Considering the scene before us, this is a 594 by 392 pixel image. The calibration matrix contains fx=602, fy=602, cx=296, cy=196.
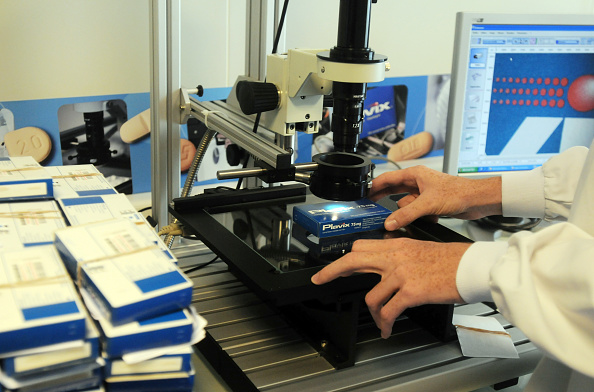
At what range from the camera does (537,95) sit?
5.28ft

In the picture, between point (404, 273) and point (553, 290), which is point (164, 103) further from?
point (553, 290)

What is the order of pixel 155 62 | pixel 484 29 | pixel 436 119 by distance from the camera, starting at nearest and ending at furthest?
1. pixel 155 62
2. pixel 484 29
3. pixel 436 119

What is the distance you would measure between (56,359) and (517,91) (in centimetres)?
136

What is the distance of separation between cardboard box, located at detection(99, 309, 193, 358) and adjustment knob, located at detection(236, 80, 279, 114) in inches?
20.1

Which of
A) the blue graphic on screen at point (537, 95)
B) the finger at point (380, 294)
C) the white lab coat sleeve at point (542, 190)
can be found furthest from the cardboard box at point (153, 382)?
the blue graphic on screen at point (537, 95)

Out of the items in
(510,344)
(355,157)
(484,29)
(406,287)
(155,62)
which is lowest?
(510,344)

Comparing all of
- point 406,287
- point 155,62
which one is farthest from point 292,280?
point 155,62

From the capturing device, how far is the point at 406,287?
2.70ft

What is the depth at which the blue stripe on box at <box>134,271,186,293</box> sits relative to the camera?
2.08 feet

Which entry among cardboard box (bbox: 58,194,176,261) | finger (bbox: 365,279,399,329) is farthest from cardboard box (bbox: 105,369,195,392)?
finger (bbox: 365,279,399,329)

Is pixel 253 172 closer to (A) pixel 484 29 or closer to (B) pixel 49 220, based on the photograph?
(B) pixel 49 220

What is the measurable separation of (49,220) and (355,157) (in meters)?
0.47

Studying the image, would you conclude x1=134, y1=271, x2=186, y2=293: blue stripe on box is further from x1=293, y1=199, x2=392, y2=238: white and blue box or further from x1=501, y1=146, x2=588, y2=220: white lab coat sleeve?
x1=501, y1=146, x2=588, y2=220: white lab coat sleeve

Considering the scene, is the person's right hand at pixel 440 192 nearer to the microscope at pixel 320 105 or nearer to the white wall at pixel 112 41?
the microscope at pixel 320 105
